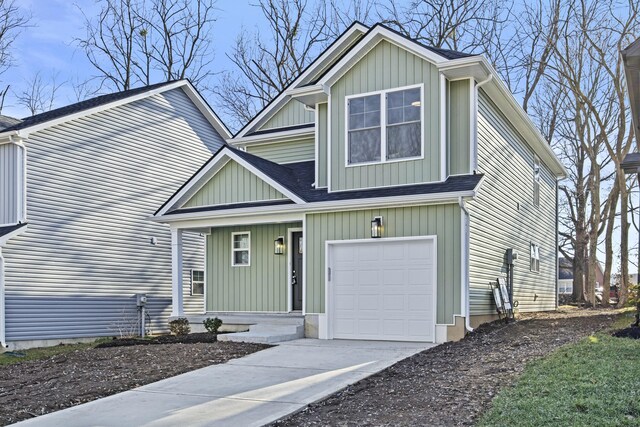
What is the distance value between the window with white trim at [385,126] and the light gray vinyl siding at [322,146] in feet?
2.55

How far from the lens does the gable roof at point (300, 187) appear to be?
11688mm

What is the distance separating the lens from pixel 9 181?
1492 centimetres

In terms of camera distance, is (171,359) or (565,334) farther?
(565,334)

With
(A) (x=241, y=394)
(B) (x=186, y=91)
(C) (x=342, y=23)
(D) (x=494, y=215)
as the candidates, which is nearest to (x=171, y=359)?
(A) (x=241, y=394)

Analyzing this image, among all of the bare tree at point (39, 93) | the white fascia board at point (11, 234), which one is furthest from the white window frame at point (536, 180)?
the bare tree at point (39, 93)

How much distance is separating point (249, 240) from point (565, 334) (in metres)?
7.35

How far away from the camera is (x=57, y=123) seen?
15.7 m

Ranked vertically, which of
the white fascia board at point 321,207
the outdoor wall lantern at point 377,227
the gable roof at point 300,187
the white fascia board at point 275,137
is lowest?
the outdoor wall lantern at point 377,227

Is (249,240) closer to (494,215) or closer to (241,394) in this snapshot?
(494,215)

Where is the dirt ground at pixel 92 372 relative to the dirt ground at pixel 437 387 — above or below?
below

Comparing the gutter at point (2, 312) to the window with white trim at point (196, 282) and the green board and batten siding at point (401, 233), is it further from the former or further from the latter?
the green board and batten siding at point (401, 233)

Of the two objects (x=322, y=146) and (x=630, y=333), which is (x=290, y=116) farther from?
(x=630, y=333)

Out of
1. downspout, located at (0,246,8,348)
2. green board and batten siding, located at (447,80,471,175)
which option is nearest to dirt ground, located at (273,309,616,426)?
green board and batten siding, located at (447,80,471,175)

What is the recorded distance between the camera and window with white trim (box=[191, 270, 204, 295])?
772 inches
